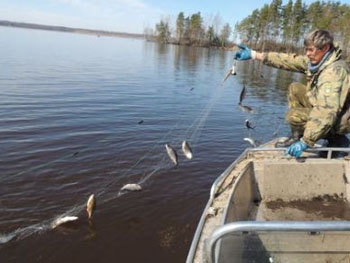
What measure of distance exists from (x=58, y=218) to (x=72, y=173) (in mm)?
2067

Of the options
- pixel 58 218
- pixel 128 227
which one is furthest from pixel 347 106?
pixel 58 218

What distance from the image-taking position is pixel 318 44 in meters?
5.75

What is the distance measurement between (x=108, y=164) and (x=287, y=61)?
15.4 ft

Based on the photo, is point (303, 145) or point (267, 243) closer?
point (267, 243)

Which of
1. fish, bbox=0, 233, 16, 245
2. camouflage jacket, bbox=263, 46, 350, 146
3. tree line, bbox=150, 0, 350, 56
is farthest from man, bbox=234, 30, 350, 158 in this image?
tree line, bbox=150, 0, 350, 56

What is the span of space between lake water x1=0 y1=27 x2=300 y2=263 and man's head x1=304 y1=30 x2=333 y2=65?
3357 mm

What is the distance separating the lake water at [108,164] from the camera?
6172 millimetres

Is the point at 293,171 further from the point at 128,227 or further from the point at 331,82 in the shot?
the point at 128,227

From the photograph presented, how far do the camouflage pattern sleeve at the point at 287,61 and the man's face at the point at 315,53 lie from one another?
1.04 m

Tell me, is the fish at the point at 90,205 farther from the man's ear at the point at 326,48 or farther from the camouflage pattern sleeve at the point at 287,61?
the man's ear at the point at 326,48

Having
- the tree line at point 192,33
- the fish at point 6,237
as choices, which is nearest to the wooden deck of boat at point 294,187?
the fish at point 6,237

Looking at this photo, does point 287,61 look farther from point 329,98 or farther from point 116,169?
point 116,169

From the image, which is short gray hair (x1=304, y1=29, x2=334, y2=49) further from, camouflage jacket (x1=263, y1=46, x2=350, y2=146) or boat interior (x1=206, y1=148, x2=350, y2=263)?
boat interior (x1=206, y1=148, x2=350, y2=263)

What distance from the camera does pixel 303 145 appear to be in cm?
568
